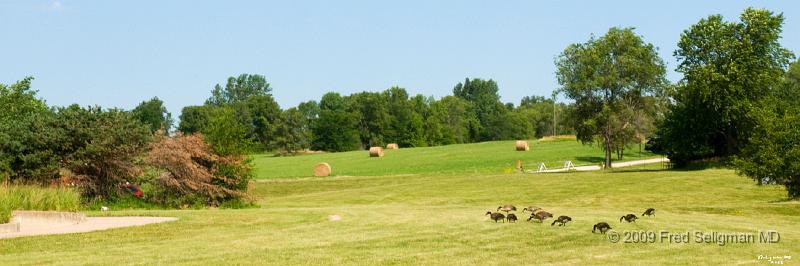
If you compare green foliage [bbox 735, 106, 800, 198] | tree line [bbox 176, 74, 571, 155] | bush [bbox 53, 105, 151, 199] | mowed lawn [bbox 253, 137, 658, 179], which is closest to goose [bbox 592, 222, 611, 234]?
green foliage [bbox 735, 106, 800, 198]

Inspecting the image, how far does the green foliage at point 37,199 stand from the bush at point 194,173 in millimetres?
7991

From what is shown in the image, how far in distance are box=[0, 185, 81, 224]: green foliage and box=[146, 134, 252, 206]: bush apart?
7.99 metres

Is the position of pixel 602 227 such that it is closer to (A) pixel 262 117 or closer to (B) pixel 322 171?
(B) pixel 322 171

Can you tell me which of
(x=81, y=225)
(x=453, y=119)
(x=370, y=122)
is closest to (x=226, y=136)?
(x=81, y=225)

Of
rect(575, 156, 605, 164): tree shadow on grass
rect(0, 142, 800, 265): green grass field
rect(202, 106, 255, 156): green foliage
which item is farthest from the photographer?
rect(575, 156, 605, 164): tree shadow on grass

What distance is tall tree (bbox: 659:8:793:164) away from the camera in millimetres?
57938

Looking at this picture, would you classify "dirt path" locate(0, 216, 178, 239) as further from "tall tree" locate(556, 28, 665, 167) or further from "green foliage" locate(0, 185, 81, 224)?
"tall tree" locate(556, 28, 665, 167)

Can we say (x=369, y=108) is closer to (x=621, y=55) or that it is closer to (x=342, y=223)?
(x=621, y=55)

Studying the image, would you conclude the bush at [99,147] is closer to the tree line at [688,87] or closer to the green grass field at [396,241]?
the green grass field at [396,241]

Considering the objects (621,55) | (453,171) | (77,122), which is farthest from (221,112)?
(621,55)

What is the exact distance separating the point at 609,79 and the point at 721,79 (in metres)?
12.1

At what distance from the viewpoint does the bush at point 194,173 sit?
34344 mm

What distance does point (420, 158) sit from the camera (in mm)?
92312

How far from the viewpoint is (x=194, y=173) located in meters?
34.2
